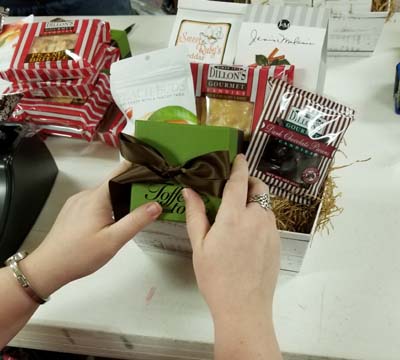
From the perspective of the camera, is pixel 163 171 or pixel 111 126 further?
pixel 111 126

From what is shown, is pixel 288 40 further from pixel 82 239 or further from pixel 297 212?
pixel 82 239

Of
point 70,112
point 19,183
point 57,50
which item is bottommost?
point 19,183

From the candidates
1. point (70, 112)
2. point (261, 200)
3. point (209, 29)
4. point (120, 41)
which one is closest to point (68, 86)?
point (70, 112)

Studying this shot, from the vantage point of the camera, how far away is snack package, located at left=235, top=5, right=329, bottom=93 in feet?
2.51

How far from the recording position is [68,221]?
0.63m

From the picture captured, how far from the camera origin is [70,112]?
3.04ft

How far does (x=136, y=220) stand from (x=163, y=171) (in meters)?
0.08

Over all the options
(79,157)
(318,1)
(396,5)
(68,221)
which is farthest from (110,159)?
(396,5)

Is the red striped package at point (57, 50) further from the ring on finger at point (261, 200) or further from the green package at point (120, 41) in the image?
the ring on finger at point (261, 200)

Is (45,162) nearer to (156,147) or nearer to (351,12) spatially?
(156,147)

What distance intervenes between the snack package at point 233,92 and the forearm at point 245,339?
12.9 inches

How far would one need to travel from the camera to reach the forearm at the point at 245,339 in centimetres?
50

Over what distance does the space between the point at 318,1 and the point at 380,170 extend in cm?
40

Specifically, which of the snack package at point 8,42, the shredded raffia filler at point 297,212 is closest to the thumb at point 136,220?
the shredded raffia filler at point 297,212
